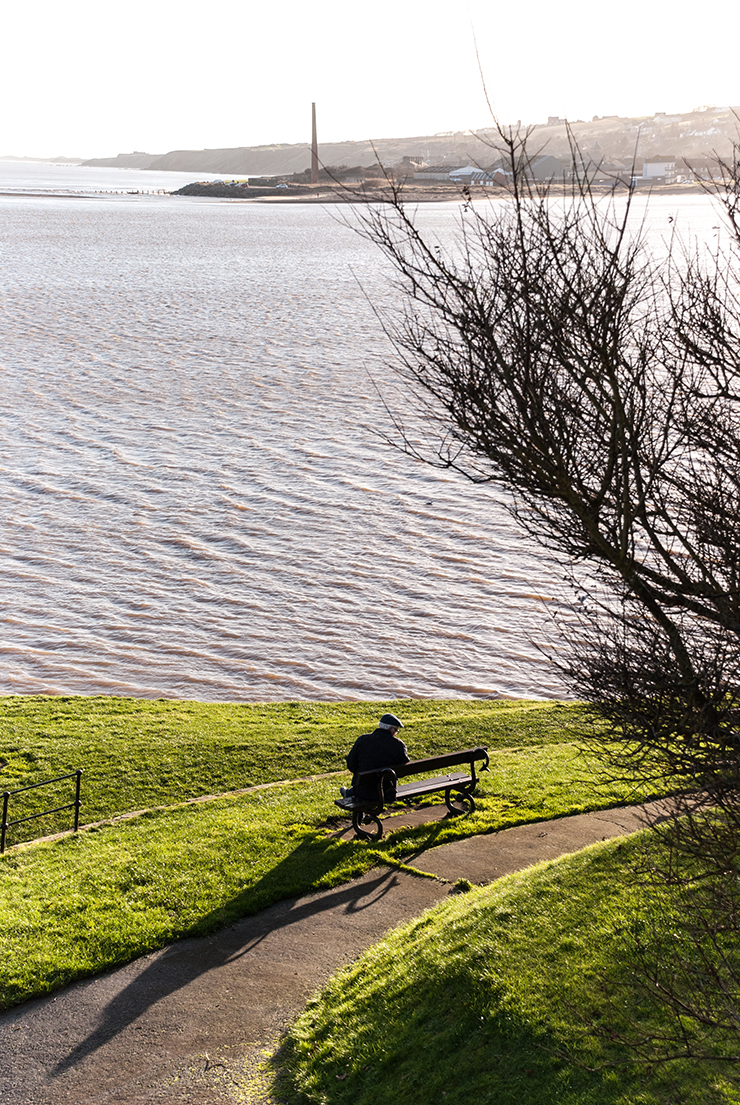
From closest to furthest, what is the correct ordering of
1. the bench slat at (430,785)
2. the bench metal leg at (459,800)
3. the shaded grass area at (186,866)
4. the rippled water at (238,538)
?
the shaded grass area at (186,866) → the bench slat at (430,785) → the bench metal leg at (459,800) → the rippled water at (238,538)

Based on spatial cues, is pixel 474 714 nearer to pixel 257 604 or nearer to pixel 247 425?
pixel 257 604

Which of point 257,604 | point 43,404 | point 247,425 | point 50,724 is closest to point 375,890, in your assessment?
point 50,724

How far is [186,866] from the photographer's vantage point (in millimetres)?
10805

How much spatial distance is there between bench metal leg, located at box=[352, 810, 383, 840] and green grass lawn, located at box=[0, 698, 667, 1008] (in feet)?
0.67

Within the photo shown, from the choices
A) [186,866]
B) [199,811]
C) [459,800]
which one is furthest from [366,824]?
[199,811]

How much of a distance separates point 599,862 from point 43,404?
111ft

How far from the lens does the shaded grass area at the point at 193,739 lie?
1391 centimetres

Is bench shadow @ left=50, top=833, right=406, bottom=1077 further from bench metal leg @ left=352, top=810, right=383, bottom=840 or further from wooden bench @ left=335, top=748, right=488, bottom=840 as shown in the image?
wooden bench @ left=335, top=748, right=488, bottom=840

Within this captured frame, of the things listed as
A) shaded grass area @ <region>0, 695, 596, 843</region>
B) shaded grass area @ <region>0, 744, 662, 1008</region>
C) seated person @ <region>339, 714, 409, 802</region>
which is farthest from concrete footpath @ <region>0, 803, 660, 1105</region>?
shaded grass area @ <region>0, 695, 596, 843</region>

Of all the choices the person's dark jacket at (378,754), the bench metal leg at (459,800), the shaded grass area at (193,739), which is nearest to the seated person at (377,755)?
the person's dark jacket at (378,754)

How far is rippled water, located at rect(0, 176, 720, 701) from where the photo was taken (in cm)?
2098

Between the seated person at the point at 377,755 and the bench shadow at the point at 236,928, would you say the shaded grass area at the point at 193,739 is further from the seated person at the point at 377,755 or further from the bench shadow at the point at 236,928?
the bench shadow at the point at 236,928

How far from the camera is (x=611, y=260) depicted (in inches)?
230

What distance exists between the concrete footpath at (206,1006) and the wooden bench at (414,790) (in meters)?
0.82
